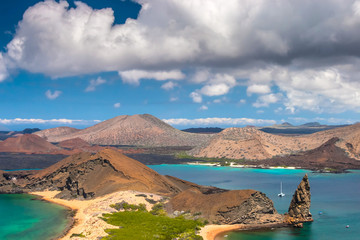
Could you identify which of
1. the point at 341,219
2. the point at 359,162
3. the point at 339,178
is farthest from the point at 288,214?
the point at 359,162

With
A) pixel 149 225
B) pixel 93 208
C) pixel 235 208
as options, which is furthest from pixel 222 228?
pixel 93 208

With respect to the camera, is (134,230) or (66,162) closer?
(134,230)

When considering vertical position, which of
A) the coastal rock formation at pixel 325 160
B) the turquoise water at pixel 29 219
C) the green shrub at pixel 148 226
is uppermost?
the coastal rock formation at pixel 325 160

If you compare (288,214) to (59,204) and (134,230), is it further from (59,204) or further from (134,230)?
(59,204)

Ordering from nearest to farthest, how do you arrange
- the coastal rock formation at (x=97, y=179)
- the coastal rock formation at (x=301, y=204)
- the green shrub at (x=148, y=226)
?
1. the green shrub at (x=148, y=226)
2. the coastal rock formation at (x=301, y=204)
3. the coastal rock formation at (x=97, y=179)

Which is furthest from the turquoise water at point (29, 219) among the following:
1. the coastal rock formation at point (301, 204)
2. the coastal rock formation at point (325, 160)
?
the coastal rock formation at point (325, 160)

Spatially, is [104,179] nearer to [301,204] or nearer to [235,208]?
[235,208]

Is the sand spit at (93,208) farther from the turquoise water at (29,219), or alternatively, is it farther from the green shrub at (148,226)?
the turquoise water at (29,219)
